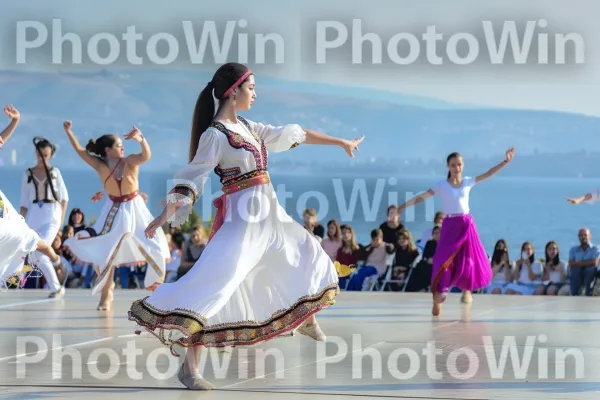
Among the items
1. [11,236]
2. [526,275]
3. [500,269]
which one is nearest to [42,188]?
[11,236]

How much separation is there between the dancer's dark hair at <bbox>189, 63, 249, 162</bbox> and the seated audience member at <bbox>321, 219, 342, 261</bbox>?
8.08m

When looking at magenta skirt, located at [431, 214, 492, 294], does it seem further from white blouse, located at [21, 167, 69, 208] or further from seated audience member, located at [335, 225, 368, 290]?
white blouse, located at [21, 167, 69, 208]

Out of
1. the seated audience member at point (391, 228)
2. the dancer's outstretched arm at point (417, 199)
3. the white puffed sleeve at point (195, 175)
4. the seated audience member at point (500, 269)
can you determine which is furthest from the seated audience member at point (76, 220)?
the white puffed sleeve at point (195, 175)

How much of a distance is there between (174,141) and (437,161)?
6994 millimetres

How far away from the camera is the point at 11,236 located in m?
8.09

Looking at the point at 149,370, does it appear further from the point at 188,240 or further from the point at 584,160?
the point at 584,160

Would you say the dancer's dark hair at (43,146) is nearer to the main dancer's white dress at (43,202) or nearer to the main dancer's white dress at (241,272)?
the main dancer's white dress at (43,202)

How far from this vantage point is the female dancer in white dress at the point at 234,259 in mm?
5590

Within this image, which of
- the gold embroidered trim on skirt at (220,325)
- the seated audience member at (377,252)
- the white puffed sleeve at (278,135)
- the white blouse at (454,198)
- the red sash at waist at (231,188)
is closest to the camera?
the gold embroidered trim on skirt at (220,325)

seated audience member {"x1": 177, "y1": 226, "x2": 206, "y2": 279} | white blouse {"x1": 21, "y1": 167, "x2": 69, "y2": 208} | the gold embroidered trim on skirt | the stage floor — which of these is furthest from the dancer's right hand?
seated audience member {"x1": 177, "y1": 226, "x2": 206, "y2": 279}

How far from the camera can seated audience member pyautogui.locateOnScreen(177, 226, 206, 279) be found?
14047 millimetres

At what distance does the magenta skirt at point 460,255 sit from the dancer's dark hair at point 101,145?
3.05m

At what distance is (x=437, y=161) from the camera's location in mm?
30172

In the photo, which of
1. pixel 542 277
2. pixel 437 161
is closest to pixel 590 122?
pixel 437 161
